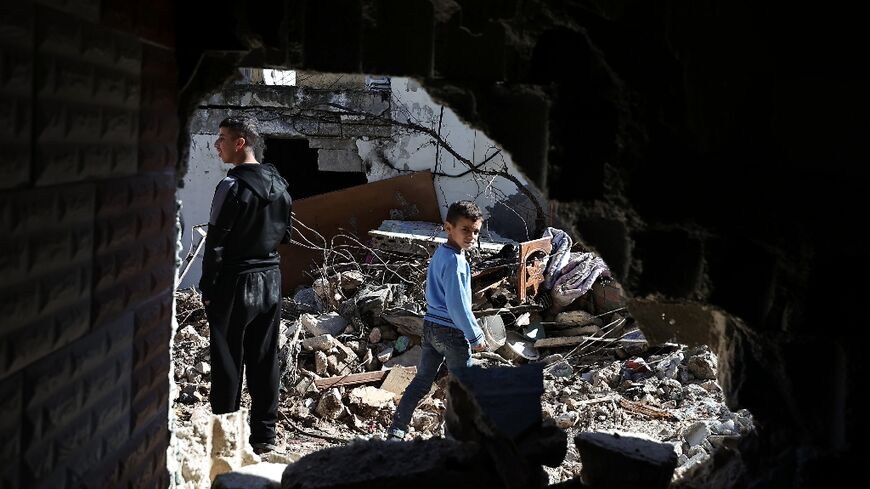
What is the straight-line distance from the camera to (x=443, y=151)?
9.86 m

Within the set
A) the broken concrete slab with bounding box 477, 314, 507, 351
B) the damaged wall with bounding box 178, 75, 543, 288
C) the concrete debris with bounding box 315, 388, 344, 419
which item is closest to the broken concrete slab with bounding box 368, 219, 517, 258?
the damaged wall with bounding box 178, 75, 543, 288

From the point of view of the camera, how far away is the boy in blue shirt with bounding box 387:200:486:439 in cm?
450

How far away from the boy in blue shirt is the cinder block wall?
2115 millimetres

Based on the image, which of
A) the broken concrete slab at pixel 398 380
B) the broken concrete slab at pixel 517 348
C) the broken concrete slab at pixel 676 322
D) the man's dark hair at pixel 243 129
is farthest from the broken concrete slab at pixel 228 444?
the broken concrete slab at pixel 517 348

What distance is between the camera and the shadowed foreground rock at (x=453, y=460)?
8.74 ft

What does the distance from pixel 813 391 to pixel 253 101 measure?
28.0 ft

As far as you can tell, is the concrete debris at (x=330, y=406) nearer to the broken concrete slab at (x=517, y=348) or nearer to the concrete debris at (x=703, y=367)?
the broken concrete slab at (x=517, y=348)

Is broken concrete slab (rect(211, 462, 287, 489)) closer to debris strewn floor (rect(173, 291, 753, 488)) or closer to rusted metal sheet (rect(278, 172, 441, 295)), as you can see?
debris strewn floor (rect(173, 291, 753, 488))

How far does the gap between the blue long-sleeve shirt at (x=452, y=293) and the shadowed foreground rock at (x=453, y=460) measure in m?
1.45

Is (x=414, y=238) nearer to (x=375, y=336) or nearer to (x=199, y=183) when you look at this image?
(x=375, y=336)

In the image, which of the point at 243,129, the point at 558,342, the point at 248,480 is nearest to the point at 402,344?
the point at 558,342

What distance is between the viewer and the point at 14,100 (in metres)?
1.63

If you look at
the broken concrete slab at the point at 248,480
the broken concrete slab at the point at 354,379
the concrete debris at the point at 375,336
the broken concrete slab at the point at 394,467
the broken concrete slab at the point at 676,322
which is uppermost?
the broken concrete slab at the point at 676,322

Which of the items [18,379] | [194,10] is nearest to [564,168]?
[194,10]
